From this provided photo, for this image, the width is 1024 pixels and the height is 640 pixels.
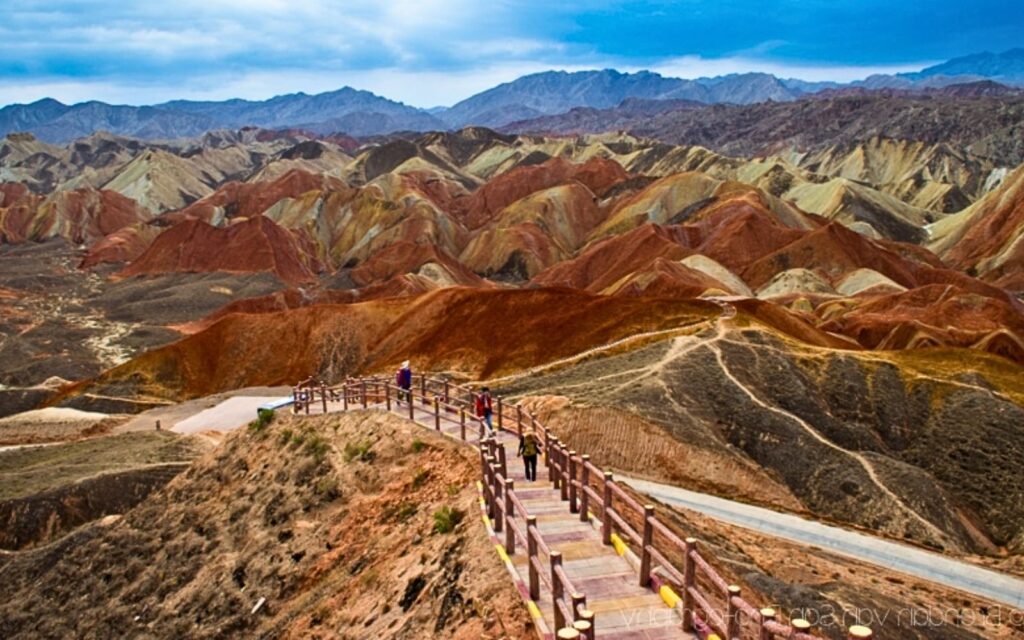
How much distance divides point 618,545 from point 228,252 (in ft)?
498

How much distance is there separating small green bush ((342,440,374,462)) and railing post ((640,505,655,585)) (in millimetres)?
12427

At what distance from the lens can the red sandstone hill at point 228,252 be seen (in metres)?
152

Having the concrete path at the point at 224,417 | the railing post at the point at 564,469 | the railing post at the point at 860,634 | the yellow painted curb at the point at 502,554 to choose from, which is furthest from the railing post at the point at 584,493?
the concrete path at the point at 224,417

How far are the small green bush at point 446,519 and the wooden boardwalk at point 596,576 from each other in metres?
1.56

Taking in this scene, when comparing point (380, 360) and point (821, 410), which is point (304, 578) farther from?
point (380, 360)

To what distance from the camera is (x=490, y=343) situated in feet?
223

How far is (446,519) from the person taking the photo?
17641 mm

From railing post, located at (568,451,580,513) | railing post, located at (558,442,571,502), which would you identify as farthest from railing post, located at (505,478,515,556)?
railing post, located at (558,442,571,502)

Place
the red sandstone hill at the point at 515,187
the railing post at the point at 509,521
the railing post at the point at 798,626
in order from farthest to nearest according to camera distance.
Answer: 1. the red sandstone hill at the point at 515,187
2. the railing post at the point at 509,521
3. the railing post at the point at 798,626

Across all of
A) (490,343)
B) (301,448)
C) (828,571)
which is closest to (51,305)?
(490,343)

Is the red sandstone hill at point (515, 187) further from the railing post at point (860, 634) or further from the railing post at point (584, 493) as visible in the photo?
the railing post at point (860, 634)

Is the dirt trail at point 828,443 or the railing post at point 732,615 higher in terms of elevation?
the railing post at point 732,615

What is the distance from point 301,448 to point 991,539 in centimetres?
3258

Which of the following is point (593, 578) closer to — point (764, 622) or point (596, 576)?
point (596, 576)
